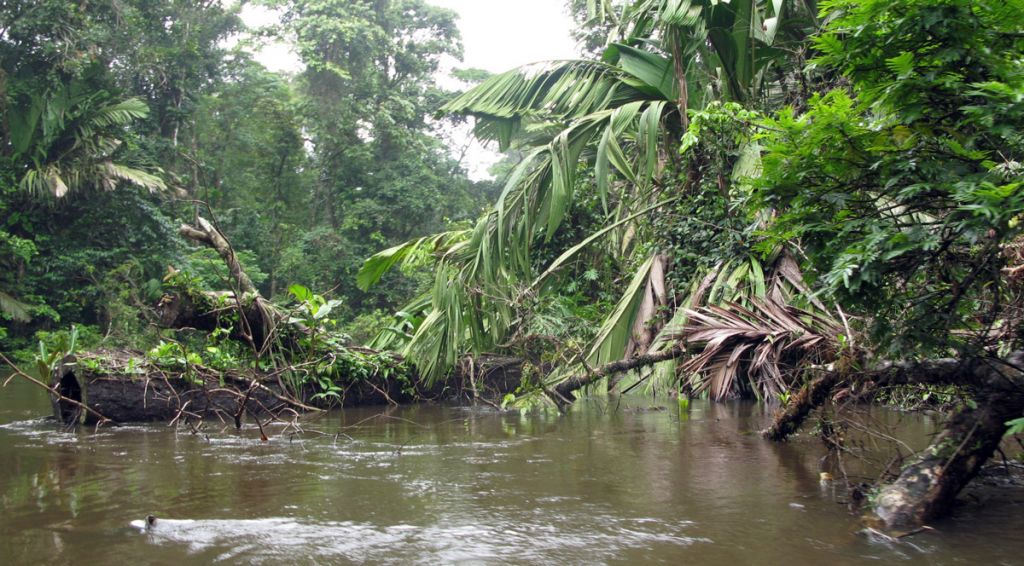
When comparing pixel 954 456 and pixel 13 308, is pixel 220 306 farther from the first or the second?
pixel 13 308

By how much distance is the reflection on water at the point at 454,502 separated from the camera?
8.02ft

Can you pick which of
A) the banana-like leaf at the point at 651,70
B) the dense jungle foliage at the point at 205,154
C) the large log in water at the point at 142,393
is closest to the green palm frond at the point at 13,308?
the dense jungle foliage at the point at 205,154

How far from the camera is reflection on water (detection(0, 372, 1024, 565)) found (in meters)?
2.44

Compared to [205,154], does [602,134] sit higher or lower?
lower

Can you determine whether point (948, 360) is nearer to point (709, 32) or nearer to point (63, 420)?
point (709, 32)

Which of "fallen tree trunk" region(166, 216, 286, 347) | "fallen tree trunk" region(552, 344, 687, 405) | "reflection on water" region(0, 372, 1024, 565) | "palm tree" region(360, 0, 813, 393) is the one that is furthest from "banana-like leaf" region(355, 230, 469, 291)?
"reflection on water" region(0, 372, 1024, 565)

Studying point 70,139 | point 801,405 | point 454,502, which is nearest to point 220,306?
point 454,502

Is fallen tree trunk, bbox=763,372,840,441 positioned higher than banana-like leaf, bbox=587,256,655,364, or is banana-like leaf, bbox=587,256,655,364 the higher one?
banana-like leaf, bbox=587,256,655,364

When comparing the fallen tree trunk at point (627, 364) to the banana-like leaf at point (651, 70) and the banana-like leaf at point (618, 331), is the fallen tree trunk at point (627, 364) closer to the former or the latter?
Answer: the banana-like leaf at point (618, 331)

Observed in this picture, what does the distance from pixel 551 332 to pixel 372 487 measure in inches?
153

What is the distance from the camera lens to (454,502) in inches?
124

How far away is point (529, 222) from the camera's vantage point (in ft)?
21.7

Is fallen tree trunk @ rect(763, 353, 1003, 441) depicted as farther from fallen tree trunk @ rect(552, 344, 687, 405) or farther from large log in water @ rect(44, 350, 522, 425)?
large log in water @ rect(44, 350, 522, 425)

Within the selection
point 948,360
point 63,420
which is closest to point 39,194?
point 63,420
